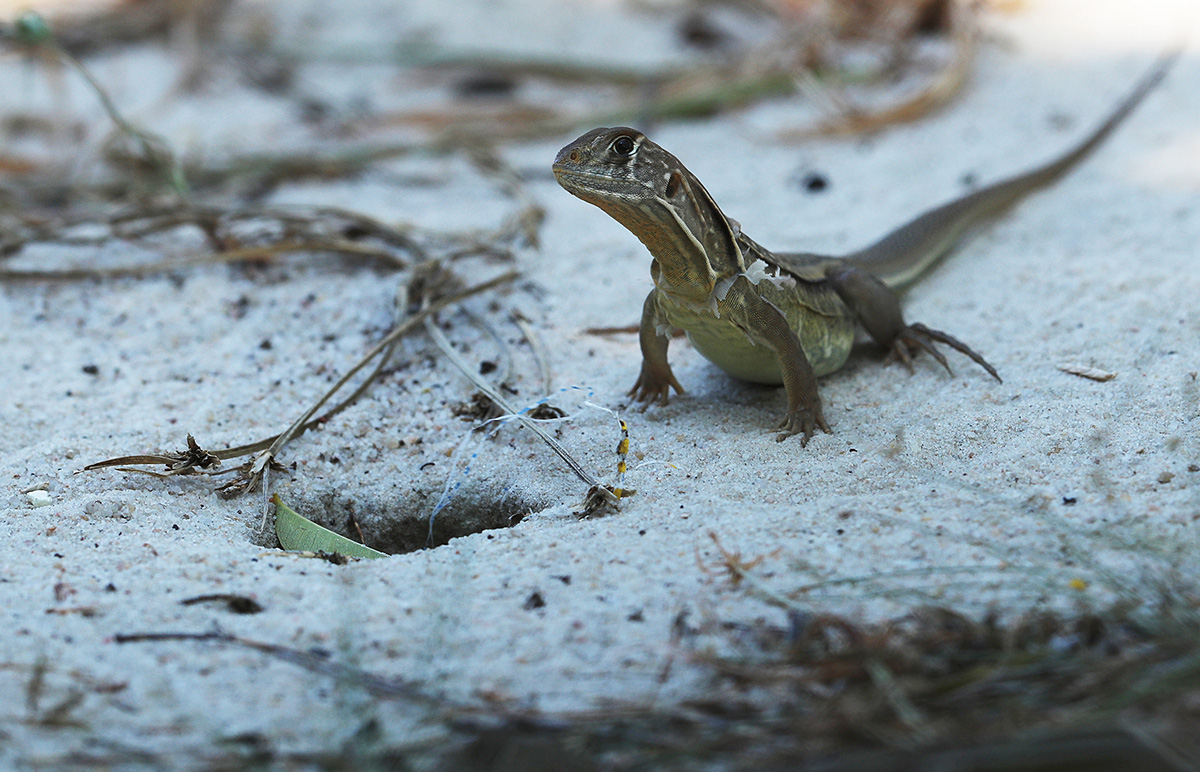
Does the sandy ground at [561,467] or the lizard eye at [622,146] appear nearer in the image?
the sandy ground at [561,467]

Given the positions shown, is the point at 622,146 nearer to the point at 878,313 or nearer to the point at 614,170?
the point at 614,170

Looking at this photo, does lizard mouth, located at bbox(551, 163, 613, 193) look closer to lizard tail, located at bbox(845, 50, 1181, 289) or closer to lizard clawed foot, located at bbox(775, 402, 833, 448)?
lizard clawed foot, located at bbox(775, 402, 833, 448)

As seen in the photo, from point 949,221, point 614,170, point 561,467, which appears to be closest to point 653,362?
point 561,467

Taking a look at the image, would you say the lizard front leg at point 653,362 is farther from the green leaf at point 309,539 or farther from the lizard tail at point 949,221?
the green leaf at point 309,539

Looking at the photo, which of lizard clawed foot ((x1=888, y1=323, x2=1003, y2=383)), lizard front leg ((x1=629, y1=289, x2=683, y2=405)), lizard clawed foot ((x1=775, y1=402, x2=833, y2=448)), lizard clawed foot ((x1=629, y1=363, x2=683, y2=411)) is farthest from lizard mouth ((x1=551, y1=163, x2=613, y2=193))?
lizard clawed foot ((x1=888, y1=323, x2=1003, y2=383))

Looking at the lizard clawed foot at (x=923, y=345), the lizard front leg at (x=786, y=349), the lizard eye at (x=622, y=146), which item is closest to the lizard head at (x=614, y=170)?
the lizard eye at (x=622, y=146)
